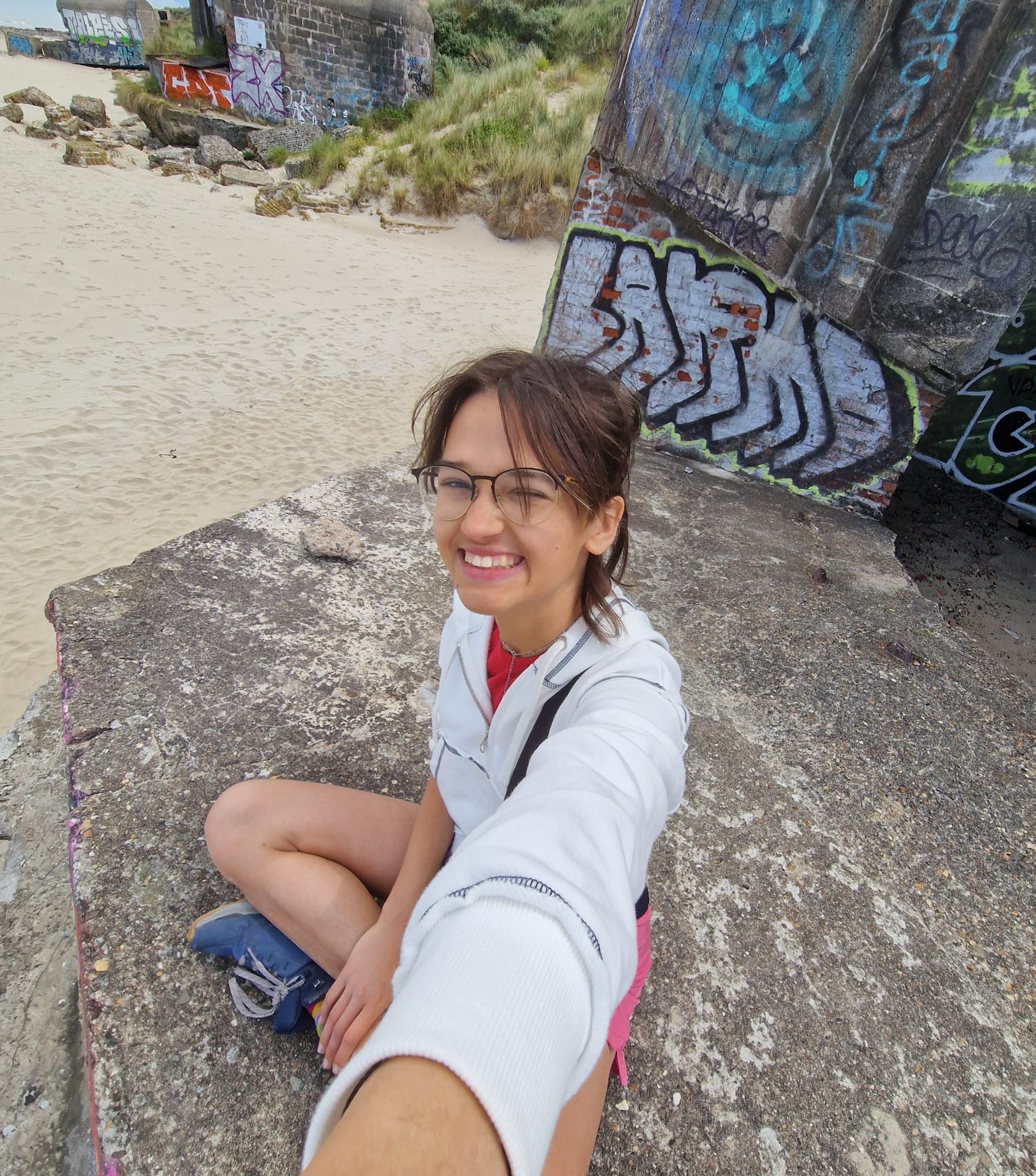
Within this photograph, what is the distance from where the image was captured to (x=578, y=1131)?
1140 mm

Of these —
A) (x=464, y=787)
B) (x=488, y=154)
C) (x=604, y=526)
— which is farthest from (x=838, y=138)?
(x=488, y=154)

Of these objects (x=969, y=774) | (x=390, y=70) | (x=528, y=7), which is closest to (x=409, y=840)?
(x=969, y=774)

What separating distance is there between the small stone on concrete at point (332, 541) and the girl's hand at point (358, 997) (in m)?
1.90

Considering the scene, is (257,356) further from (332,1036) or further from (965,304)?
(332,1036)

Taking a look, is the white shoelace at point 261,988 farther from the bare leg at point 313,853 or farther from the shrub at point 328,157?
the shrub at point 328,157

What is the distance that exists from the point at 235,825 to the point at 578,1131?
0.93 metres

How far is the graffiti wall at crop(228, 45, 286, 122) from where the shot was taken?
56.0ft

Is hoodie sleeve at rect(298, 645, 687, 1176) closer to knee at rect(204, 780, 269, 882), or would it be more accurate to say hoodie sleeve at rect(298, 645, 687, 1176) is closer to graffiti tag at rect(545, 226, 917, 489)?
knee at rect(204, 780, 269, 882)

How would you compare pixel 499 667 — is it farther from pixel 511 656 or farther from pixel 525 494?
pixel 525 494

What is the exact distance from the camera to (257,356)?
26.8 feet

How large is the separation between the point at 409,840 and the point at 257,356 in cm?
795

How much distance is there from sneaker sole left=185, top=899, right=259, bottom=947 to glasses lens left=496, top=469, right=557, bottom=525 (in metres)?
1.11

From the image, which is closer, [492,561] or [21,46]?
[492,561]

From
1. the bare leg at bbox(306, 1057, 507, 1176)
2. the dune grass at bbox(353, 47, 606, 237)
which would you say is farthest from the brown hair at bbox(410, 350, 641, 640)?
the dune grass at bbox(353, 47, 606, 237)
